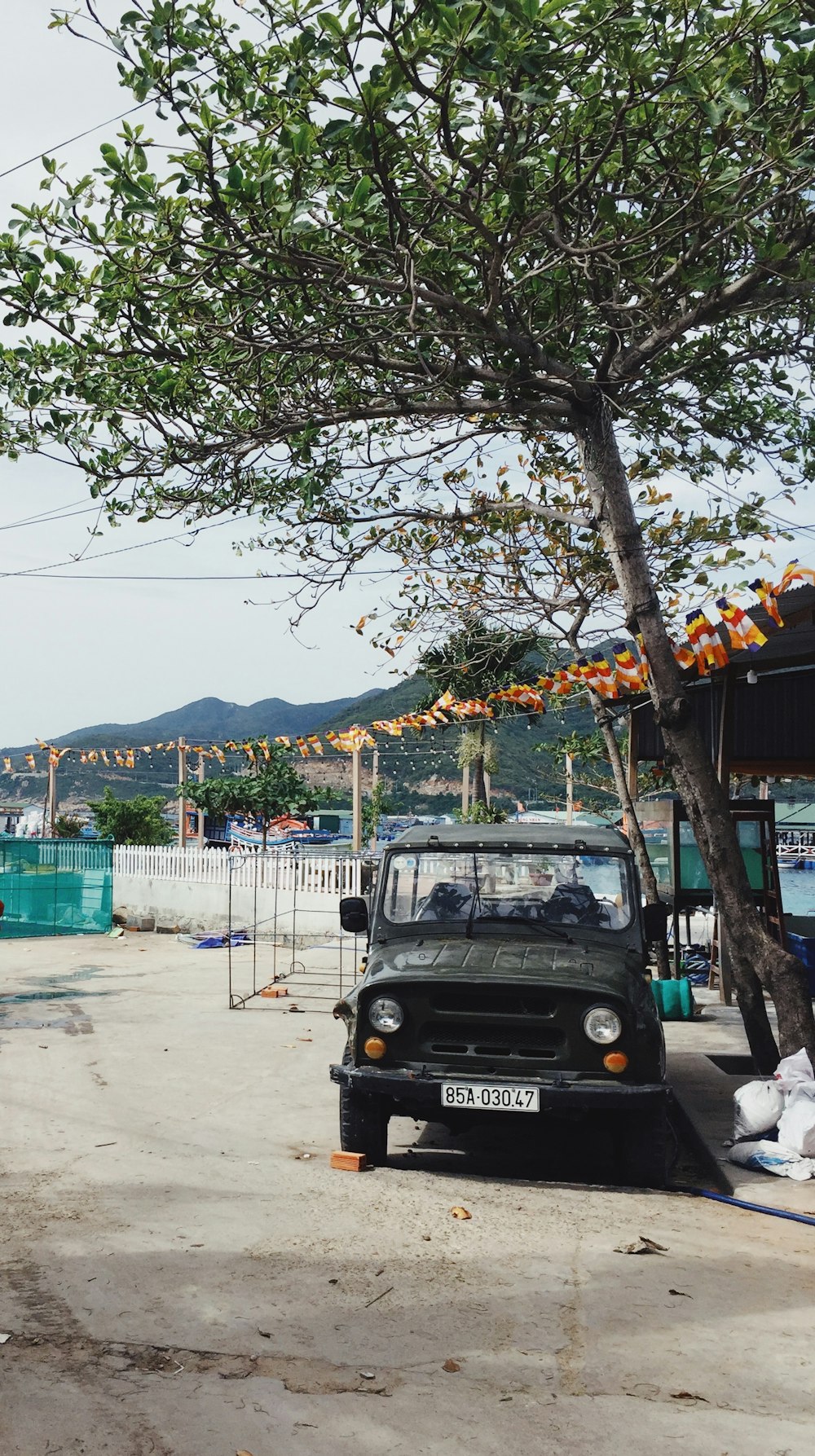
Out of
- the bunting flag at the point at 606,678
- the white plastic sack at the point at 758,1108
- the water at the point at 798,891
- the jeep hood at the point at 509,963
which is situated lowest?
the water at the point at 798,891

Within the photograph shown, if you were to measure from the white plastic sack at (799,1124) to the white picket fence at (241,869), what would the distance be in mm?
14560

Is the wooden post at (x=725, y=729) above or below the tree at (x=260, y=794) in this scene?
above

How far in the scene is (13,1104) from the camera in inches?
344

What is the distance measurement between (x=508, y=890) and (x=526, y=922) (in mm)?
295

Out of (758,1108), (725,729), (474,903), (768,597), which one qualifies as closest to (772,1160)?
(758,1108)

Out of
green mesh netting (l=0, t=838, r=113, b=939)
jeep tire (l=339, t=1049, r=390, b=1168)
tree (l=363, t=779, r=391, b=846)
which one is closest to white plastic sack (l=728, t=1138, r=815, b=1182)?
jeep tire (l=339, t=1049, r=390, b=1168)

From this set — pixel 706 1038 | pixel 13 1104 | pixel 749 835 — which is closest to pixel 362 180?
pixel 13 1104

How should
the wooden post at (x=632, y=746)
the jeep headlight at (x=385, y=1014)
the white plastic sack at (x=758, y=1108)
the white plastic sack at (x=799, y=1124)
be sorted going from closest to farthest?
1. the jeep headlight at (x=385, y=1014)
2. the white plastic sack at (x=799, y=1124)
3. the white plastic sack at (x=758, y=1108)
4. the wooden post at (x=632, y=746)

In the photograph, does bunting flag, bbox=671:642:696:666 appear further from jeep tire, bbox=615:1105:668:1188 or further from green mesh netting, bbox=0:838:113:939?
green mesh netting, bbox=0:838:113:939

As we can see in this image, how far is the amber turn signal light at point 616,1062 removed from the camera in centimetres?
625

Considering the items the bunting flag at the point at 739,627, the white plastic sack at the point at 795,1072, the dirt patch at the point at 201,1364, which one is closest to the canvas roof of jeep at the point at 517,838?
the white plastic sack at the point at 795,1072

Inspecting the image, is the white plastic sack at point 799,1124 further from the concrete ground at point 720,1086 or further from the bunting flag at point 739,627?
the bunting flag at point 739,627

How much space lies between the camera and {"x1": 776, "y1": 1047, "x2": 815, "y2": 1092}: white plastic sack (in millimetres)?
7191

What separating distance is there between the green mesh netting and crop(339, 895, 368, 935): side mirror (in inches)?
629
